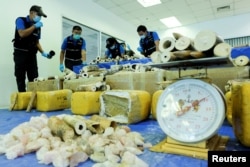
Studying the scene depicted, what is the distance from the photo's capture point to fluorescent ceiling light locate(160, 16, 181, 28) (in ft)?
21.3

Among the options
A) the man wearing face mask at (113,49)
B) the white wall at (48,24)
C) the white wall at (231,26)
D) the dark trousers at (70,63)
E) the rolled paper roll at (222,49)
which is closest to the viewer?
the rolled paper roll at (222,49)

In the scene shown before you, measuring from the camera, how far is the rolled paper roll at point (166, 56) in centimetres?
85

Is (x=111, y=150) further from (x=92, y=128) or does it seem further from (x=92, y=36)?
(x=92, y=36)

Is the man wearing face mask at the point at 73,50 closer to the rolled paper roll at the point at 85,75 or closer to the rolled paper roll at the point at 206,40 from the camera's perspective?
the rolled paper roll at the point at 85,75

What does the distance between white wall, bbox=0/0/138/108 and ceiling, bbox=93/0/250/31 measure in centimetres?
37

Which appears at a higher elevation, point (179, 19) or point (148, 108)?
point (179, 19)

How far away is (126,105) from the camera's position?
1.55m

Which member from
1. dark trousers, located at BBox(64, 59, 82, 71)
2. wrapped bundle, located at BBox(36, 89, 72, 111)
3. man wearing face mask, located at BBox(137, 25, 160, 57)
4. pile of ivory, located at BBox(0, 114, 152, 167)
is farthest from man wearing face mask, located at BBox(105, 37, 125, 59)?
pile of ivory, located at BBox(0, 114, 152, 167)

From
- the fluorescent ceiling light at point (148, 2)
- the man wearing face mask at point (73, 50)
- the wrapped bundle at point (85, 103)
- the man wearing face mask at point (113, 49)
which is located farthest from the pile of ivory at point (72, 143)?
the fluorescent ceiling light at point (148, 2)

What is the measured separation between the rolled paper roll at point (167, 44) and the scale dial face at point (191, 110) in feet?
0.52

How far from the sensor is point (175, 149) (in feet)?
2.84

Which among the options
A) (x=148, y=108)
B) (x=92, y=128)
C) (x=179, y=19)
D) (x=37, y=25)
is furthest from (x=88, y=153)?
(x=179, y=19)

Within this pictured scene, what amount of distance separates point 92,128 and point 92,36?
4566 mm

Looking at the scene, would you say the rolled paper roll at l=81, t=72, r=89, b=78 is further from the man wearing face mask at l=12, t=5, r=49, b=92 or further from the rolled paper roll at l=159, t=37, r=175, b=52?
the rolled paper roll at l=159, t=37, r=175, b=52
